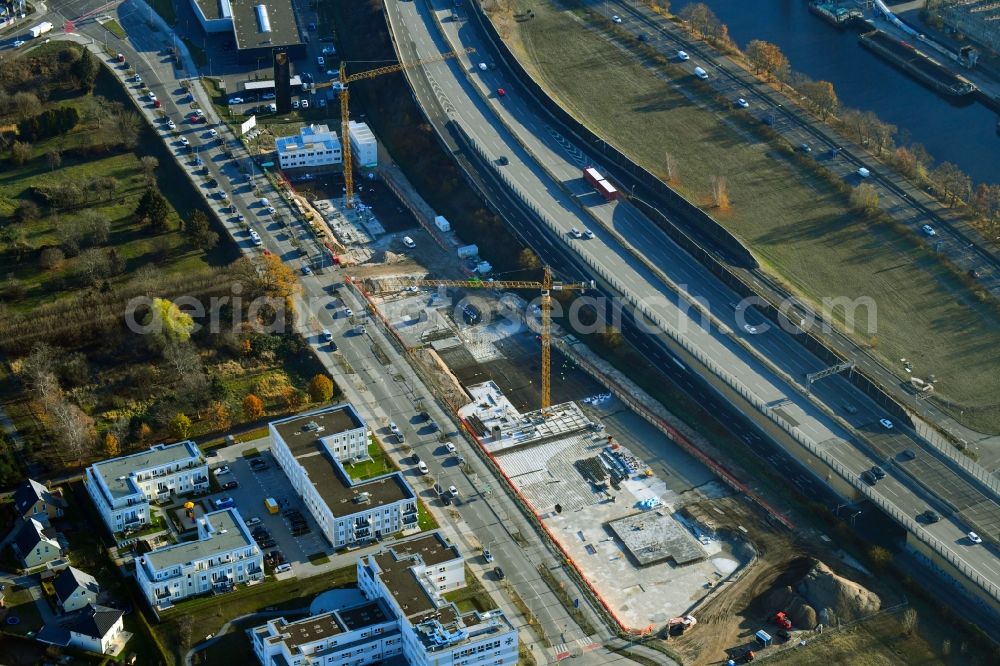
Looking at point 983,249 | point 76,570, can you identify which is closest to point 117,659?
point 76,570

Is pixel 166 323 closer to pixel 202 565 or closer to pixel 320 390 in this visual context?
pixel 320 390

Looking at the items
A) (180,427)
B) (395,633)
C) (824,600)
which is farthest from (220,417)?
(824,600)

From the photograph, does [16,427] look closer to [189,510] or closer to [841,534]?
[189,510]

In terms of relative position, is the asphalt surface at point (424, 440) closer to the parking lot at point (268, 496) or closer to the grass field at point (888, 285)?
the parking lot at point (268, 496)

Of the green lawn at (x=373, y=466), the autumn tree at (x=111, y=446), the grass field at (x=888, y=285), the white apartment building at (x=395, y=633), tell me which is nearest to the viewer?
the white apartment building at (x=395, y=633)

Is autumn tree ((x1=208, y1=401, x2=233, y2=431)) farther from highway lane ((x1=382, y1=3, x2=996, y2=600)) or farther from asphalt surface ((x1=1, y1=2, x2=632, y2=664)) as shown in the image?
highway lane ((x1=382, y1=3, x2=996, y2=600))

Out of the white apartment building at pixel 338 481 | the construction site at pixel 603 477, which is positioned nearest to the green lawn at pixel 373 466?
the white apartment building at pixel 338 481
